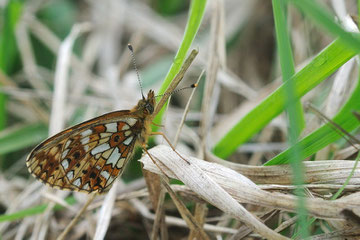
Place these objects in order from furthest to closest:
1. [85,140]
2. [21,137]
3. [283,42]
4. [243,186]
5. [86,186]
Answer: [21,137] < [85,140] < [86,186] < [243,186] < [283,42]

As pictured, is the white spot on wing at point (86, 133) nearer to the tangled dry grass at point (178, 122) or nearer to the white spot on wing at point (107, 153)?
the white spot on wing at point (107, 153)

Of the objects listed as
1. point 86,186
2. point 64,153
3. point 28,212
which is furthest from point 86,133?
point 28,212

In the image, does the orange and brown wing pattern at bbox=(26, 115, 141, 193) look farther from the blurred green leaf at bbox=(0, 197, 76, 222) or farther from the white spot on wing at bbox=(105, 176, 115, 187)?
the blurred green leaf at bbox=(0, 197, 76, 222)

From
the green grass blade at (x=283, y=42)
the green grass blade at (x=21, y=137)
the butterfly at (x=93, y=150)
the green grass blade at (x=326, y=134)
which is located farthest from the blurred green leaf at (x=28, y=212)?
the green grass blade at (x=283, y=42)

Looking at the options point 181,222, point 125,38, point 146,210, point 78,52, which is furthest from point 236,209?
point 125,38

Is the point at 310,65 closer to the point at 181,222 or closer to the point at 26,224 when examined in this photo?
the point at 181,222

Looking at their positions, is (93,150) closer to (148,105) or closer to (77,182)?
(77,182)
